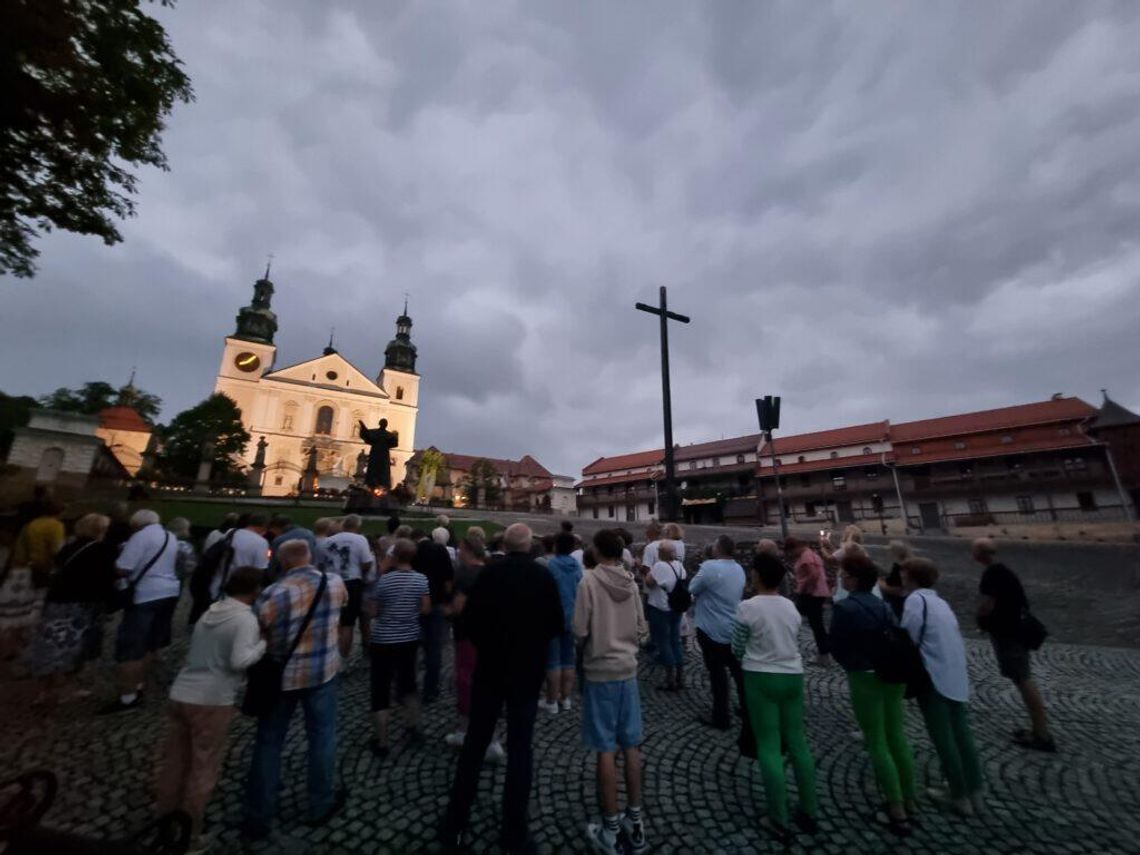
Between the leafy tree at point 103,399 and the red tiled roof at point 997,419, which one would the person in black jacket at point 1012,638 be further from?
the leafy tree at point 103,399

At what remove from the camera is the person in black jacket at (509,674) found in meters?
3.13

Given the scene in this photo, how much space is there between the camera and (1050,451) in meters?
31.1

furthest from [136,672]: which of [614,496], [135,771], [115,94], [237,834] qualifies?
[614,496]

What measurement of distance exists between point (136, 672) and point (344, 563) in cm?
222

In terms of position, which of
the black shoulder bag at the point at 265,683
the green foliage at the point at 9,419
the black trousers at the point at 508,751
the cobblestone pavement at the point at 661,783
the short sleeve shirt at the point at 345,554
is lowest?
the cobblestone pavement at the point at 661,783

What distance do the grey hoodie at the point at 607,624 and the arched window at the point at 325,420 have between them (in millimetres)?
61694

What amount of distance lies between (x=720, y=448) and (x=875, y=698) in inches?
1814

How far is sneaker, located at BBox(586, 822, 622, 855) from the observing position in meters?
3.07

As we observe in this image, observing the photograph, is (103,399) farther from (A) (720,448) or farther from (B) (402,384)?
(A) (720,448)

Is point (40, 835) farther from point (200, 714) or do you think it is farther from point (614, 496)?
point (614, 496)

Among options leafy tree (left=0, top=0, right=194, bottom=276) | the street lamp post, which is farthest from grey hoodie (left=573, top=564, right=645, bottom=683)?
leafy tree (left=0, top=0, right=194, bottom=276)

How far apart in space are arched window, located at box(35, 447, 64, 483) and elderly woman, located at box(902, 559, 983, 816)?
29.0m

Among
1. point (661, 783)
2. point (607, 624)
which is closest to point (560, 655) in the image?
point (661, 783)

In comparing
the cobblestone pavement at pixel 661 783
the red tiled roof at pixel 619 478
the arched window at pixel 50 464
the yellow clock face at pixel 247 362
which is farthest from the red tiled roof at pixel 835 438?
the yellow clock face at pixel 247 362
